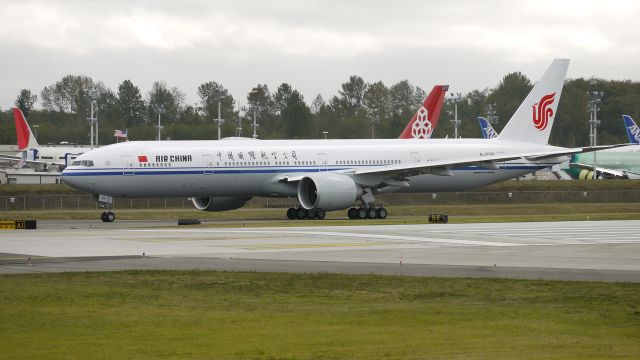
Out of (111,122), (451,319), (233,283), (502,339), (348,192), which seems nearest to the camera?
(502,339)

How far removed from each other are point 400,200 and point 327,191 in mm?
20875

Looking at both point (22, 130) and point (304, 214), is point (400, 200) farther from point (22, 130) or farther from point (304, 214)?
point (22, 130)

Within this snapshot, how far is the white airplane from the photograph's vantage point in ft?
161

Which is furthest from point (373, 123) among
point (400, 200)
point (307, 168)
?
point (307, 168)

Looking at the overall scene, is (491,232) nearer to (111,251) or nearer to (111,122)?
(111,251)

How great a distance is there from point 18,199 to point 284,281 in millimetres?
46770

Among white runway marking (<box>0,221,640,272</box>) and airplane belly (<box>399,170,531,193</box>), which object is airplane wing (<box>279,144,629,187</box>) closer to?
airplane belly (<box>399,170,531,193</box>)

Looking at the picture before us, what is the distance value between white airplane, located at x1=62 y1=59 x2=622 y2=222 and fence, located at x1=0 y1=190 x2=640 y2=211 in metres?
12.2

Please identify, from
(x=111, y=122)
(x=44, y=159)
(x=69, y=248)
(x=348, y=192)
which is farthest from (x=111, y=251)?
(x=111, y=122)

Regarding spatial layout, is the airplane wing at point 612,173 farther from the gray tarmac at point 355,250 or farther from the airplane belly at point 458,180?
the gray tarmac at point 355,250

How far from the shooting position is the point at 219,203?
5419cm

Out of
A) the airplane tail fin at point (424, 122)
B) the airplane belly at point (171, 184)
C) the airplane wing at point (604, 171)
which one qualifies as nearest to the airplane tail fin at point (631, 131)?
the airplane wing at point (604, 171)

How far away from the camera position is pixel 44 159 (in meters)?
100

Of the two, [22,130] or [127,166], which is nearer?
[127,166]
